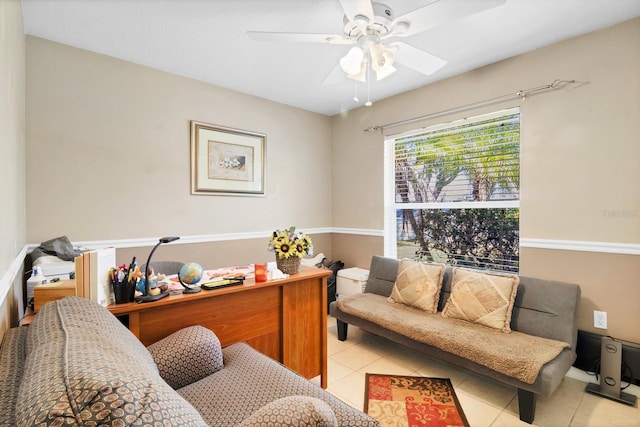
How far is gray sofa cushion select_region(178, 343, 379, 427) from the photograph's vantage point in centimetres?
119

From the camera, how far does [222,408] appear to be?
126 centimetres

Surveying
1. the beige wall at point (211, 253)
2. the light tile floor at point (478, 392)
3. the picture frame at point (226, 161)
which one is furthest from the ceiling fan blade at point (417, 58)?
the beige wall at point (211, 253)

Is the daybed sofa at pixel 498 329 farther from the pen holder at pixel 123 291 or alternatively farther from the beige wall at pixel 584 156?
the pen holder at pixel 123 291

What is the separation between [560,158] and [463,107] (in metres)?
0.98

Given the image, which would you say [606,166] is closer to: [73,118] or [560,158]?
[560,158]

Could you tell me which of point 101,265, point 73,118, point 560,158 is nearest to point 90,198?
point 73,118

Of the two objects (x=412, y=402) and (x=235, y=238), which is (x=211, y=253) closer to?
(x=235, y=238)

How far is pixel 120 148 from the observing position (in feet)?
9.05

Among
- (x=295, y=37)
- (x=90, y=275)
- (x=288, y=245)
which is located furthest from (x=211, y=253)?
(x=295, y=37)

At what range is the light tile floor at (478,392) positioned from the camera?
1.89 metres

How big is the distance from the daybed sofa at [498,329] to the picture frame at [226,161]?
1.78 m

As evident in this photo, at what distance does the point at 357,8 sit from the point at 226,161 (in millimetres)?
2203

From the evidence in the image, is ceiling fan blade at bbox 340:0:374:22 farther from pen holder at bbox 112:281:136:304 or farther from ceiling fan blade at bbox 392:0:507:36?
pen holder at bbox 112:281:136:304

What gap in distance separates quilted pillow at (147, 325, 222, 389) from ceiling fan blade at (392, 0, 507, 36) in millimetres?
2033
